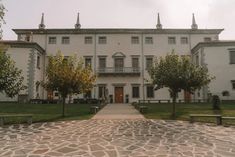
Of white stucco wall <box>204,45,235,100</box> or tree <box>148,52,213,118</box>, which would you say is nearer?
tree <box>148,52,213,118</box>

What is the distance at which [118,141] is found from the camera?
32.6 feet

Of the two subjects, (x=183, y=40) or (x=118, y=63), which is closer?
(x=118, y=63)

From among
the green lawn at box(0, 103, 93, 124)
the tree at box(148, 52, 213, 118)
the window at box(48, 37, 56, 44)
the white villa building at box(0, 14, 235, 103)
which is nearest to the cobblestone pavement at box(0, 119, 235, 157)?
the green lawn at box(0, 103, 93, 124)

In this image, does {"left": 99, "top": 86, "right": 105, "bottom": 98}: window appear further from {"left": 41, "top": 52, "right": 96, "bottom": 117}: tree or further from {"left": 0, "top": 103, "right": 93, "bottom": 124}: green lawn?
{"left": 41, "top": 52, "right": 96, "bottom": 117}: tree

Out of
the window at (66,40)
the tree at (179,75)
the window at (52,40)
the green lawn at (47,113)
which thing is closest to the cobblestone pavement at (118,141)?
the green lawn at (47,113)

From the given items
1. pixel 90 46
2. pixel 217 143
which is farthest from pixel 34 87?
pixel 217 143

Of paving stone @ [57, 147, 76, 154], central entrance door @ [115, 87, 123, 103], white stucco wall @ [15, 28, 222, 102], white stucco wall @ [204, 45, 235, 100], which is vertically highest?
white stucco wall @ [15, 28, 222, 102]

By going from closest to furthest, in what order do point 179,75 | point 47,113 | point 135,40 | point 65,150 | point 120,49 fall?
point 65,150, point 179,75, point 47,113, point 120,49, point 135,40

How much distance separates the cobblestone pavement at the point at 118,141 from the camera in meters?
8.29

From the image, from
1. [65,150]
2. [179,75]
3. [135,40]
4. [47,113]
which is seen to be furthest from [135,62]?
[65,150]

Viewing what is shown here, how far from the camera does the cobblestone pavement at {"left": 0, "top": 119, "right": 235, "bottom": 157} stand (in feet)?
27.2

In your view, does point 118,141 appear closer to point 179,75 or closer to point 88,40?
point 179,75

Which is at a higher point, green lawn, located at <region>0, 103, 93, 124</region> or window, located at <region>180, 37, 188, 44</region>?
window, located at <region>180, 37, 188, 44</region>

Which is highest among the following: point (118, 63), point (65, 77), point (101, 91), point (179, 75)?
point (118, 63)
